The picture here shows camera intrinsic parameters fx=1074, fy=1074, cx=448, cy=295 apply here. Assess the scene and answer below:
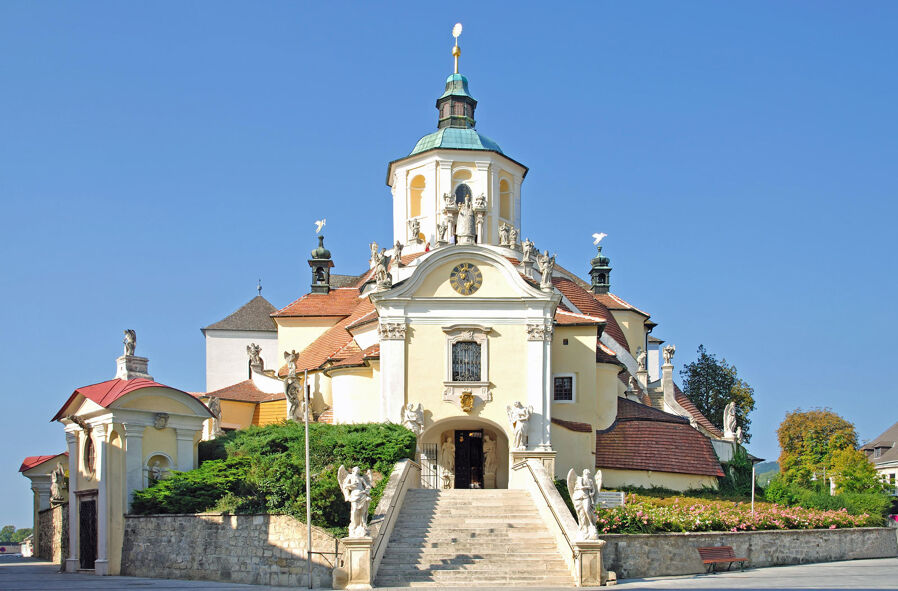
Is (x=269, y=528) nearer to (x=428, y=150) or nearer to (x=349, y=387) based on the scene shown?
(x=349, y=387)

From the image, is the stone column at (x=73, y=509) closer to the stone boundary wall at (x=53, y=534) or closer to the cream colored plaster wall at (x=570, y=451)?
the stone boundary wall at (x=53, y=534)

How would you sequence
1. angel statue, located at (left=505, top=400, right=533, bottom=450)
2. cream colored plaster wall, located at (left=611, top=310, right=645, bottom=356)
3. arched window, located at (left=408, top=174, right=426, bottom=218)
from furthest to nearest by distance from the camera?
cream colored plaster wall, located at (left=611, top=310, right=645, bottom=356)
arched window, located at (left=408, top=174, right=426, bottom=218)
angel statue, located at (left=505, top=400, right=533, bottom=450)

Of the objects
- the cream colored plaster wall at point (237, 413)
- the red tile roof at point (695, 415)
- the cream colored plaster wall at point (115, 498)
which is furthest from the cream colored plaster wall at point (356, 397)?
the red tile roof at point (695, 415)

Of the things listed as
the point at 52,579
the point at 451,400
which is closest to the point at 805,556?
the point at 451,400

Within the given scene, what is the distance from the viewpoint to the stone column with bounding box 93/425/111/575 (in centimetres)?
3016

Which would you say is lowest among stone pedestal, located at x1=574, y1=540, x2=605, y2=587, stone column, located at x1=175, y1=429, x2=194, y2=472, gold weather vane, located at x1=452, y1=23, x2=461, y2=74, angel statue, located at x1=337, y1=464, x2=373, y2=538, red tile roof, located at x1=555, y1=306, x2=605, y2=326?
stone pedestal, located at x1=574, y1=540, x2=605, y2=587

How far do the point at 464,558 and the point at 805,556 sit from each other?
1273 cm

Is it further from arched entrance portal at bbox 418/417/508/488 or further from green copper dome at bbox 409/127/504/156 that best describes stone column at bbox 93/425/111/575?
green copper dome at bbox 409/127/504/156

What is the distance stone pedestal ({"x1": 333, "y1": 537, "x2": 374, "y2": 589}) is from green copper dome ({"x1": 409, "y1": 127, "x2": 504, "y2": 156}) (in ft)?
88.0

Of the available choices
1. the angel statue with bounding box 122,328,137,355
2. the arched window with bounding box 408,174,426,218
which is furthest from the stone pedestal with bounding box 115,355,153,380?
the arched window with bounding box 408,174,426,218

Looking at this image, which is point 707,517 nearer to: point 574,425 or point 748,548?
point 748,548

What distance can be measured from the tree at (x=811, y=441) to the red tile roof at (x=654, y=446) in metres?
26.0

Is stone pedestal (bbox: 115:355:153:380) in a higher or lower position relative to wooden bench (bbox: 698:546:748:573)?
higher

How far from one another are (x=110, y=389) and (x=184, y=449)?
2864 mm
